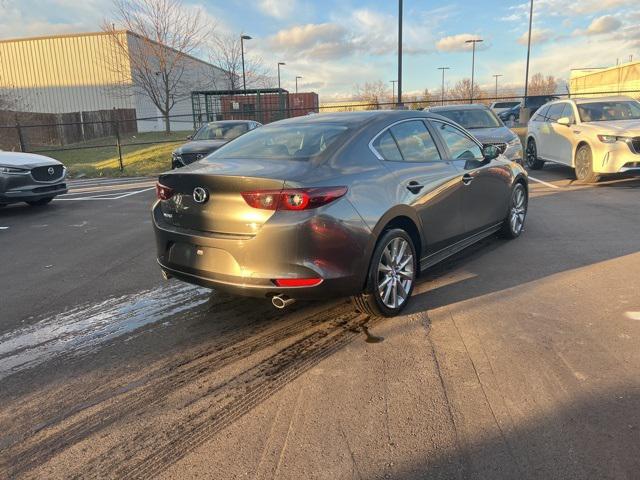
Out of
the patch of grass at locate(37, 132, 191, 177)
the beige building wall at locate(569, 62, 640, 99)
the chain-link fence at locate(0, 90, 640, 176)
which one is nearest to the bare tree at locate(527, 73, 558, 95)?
the beige building wall at locate(569, 62, 640, 99)

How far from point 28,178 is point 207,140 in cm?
493

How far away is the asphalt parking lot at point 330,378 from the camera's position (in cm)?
243

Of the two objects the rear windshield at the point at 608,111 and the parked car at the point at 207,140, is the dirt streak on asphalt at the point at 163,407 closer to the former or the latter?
the parked car at the point at 207,140

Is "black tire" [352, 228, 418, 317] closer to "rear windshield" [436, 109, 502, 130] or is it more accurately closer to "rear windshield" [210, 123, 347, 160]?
"rear windshield" [210, 123, 347, 160]

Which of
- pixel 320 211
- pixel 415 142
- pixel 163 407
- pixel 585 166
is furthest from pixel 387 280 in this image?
pixel 585 166

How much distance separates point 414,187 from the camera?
13.8 ft

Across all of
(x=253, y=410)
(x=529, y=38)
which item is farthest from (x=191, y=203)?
(x=529, y=38)

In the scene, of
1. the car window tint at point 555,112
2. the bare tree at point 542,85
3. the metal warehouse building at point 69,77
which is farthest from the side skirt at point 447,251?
the bare tree at point 542,85

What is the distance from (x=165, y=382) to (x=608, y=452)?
2.44 metres

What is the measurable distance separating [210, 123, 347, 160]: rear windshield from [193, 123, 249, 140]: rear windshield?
30.7ft

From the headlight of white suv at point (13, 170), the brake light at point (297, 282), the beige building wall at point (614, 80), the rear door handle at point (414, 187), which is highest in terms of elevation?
the beige building wall at point (614, 80)

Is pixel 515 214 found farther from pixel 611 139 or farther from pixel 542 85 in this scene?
pixel 542 85

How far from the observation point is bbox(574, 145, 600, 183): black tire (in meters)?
10.3

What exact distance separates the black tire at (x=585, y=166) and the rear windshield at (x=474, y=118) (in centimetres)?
175
